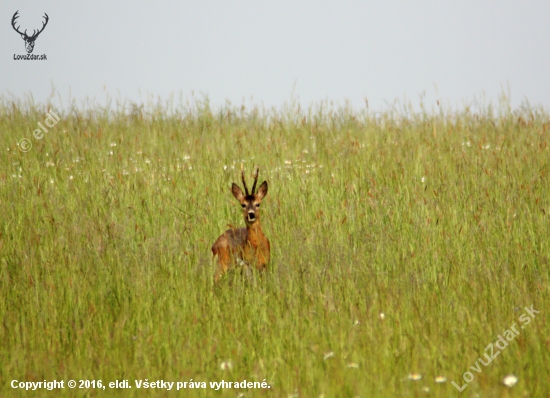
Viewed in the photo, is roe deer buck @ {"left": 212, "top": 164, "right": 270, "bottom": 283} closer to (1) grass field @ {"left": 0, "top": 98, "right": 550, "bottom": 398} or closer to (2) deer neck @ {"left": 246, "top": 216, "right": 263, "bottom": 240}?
(2) deer neck @ {"left": 246, "top": 216, "right": 263, "bottom": 240}

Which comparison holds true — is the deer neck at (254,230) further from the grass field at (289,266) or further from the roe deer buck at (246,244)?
the grass field at (289,266)

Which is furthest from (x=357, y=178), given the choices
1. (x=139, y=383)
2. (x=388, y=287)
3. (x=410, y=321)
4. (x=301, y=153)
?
(x=139, y=383)

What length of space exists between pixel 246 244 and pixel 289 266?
74 cm

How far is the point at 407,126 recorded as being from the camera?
10.5 m

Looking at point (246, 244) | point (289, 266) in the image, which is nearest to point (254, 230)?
point (246, 244)

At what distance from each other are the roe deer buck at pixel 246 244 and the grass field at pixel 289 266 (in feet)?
0.76

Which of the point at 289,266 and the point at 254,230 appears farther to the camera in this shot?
the point at 254,230

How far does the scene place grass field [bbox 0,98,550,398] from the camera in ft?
12.6

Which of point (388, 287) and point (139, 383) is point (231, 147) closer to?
point (388, 287)

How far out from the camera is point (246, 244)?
600 centimetres

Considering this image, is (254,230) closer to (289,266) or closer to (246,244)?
(246,244)

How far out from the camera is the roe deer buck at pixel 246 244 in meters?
5.82

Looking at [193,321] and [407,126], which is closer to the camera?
[193,321]

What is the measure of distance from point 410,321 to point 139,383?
1.96 metres
